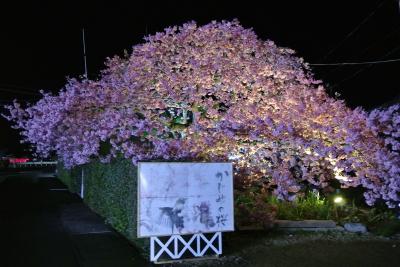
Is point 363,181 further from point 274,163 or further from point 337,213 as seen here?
point 274,163

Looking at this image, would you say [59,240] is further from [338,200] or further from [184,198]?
[338,200]

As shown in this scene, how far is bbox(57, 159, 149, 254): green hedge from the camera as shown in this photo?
9688 millimetres

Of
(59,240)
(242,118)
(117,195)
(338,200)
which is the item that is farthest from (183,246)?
(338,200)

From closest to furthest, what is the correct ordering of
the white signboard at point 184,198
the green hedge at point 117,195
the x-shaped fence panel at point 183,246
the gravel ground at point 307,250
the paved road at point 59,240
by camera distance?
the white signboard at point 184,198, the x-shaped fence panel at point 183,246, the gravel ground at point 307,250, the paved road at point 59,240, the green hedge at point 117,195

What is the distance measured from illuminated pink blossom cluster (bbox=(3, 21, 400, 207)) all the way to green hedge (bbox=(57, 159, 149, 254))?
22.3 inches

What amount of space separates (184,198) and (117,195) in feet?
11.4

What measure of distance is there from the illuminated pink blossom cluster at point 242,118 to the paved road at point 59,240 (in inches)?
81.9

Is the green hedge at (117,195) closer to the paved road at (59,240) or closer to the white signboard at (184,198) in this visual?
the paved road at (59,240)

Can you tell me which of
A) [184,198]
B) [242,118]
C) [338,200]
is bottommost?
[338,200]

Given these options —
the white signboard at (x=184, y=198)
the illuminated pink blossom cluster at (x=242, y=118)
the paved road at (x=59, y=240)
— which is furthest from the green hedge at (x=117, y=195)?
the white signboard at (x=184, y=198)

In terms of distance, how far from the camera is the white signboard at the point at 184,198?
27.3ft

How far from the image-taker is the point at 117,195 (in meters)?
11.6

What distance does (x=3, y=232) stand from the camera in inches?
486

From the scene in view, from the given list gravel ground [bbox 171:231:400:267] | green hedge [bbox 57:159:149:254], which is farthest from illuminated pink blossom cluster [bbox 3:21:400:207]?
gravel ground [bbox 171:231:400:267]
